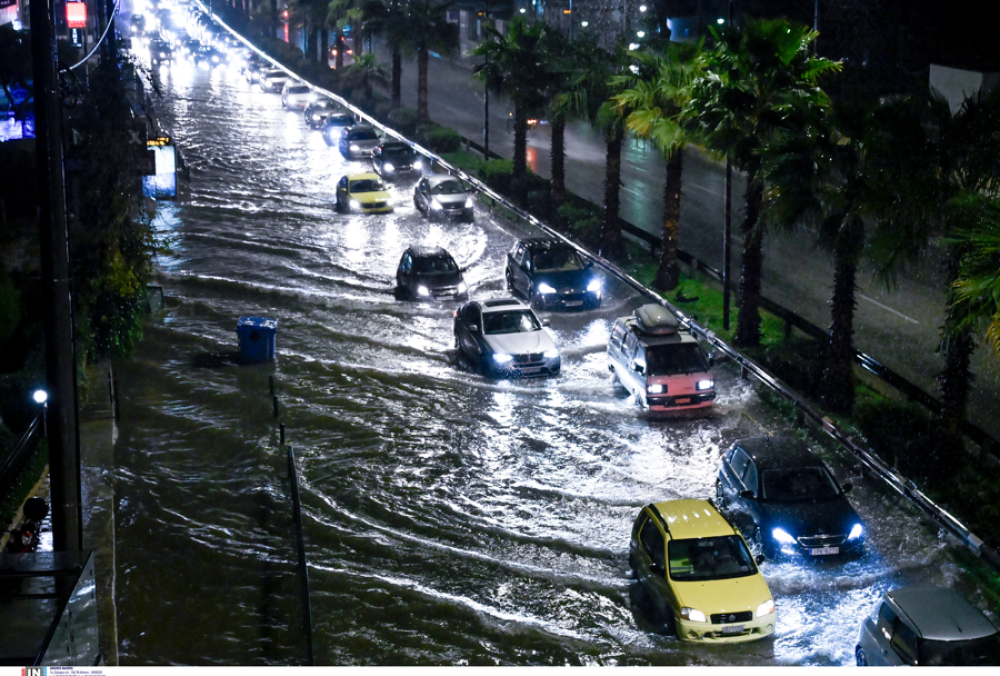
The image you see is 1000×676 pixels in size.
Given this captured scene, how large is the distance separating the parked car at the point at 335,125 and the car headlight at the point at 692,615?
43.4 meters

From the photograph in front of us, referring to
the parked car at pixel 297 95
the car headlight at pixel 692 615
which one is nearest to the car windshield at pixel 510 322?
the car headlight at pixel 692 615

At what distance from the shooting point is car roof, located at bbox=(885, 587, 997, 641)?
39.4 ft

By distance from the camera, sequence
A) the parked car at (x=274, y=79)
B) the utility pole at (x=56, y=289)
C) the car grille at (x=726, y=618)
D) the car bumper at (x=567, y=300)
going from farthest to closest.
Answer: the parked car at (x=274, y=79), the car bumper at (x=567, y=300), the car grille at (x=726, y=618), the utility pole at (x=56, y=289)

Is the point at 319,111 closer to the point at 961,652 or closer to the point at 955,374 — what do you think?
the point at 955,374

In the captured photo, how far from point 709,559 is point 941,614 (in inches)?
122

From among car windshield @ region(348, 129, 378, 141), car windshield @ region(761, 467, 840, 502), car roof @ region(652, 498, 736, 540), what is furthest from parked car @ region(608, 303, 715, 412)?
car windshield @ region(348, 129, 378, 141)

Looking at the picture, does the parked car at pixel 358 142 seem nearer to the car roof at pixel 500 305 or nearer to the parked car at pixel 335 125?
the parked car at pixel 335 125

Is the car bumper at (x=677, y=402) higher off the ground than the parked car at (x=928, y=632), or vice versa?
the parked car at (x=928, y=632)

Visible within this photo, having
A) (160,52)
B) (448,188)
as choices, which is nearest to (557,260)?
(448,188)

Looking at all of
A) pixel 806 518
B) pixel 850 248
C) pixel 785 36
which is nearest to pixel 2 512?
pixel 806 518

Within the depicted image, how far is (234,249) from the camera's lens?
36094 millimetres

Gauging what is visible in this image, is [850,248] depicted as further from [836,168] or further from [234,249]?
[234,249]

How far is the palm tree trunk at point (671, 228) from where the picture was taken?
96.5ft

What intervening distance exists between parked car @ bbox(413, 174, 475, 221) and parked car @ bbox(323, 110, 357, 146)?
47.0 feet
